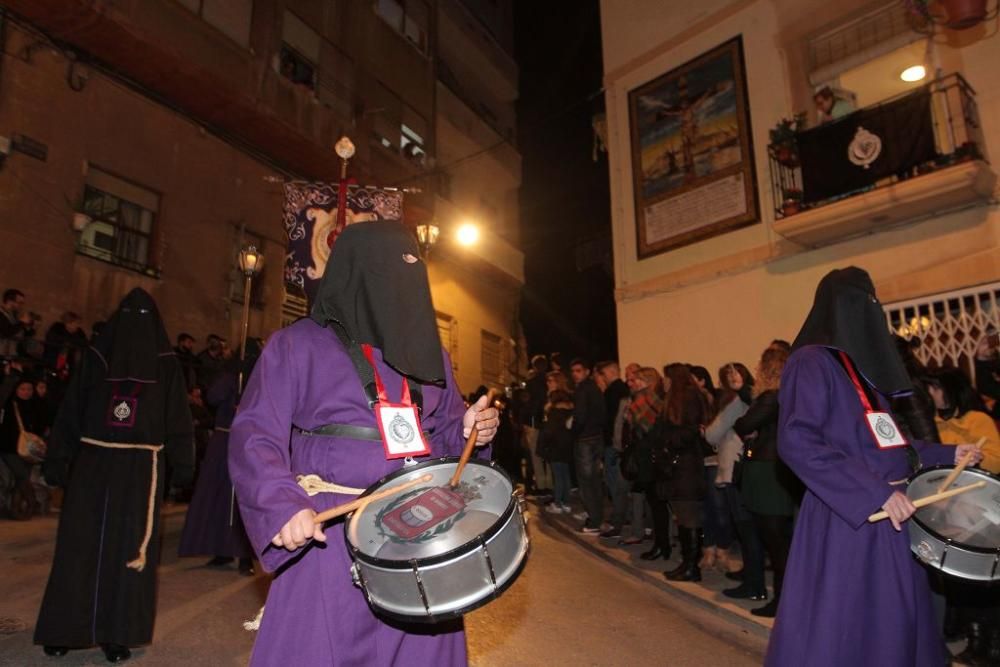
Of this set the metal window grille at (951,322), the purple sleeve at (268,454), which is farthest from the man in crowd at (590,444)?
the purple sleeve at (268,454)

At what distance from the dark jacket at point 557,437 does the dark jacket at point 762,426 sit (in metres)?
4.24

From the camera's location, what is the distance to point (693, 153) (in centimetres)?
1326

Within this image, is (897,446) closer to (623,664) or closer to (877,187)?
(623,664)

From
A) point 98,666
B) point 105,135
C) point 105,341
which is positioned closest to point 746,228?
point 105,341

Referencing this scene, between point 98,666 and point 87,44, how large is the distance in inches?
484

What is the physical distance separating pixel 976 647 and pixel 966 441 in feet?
4.59

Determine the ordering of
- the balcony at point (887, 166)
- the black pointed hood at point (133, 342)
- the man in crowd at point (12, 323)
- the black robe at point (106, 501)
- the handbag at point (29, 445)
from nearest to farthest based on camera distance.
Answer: the black robe at point (106, 501) → the black pointed hood at point (133, 342) → the handbag at point (29, 445) → the balcony at point (887, 166) → the man in crowd at point (12, 323)

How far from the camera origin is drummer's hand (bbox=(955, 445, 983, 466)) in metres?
3.18

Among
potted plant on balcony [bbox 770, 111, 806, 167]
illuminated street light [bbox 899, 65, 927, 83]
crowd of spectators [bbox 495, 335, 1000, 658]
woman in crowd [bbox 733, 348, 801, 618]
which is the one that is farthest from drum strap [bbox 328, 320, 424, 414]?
illuminated street light [bbox 899, 65, 927, 83]

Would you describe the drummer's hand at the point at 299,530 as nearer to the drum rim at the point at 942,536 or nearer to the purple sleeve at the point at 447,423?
the purple sleeve at the point at 447,423

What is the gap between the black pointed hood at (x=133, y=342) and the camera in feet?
16.0

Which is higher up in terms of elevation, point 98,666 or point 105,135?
point 105,135

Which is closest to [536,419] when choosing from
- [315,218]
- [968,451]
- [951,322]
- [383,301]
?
[951,322]

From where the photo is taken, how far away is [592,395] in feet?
29.5
